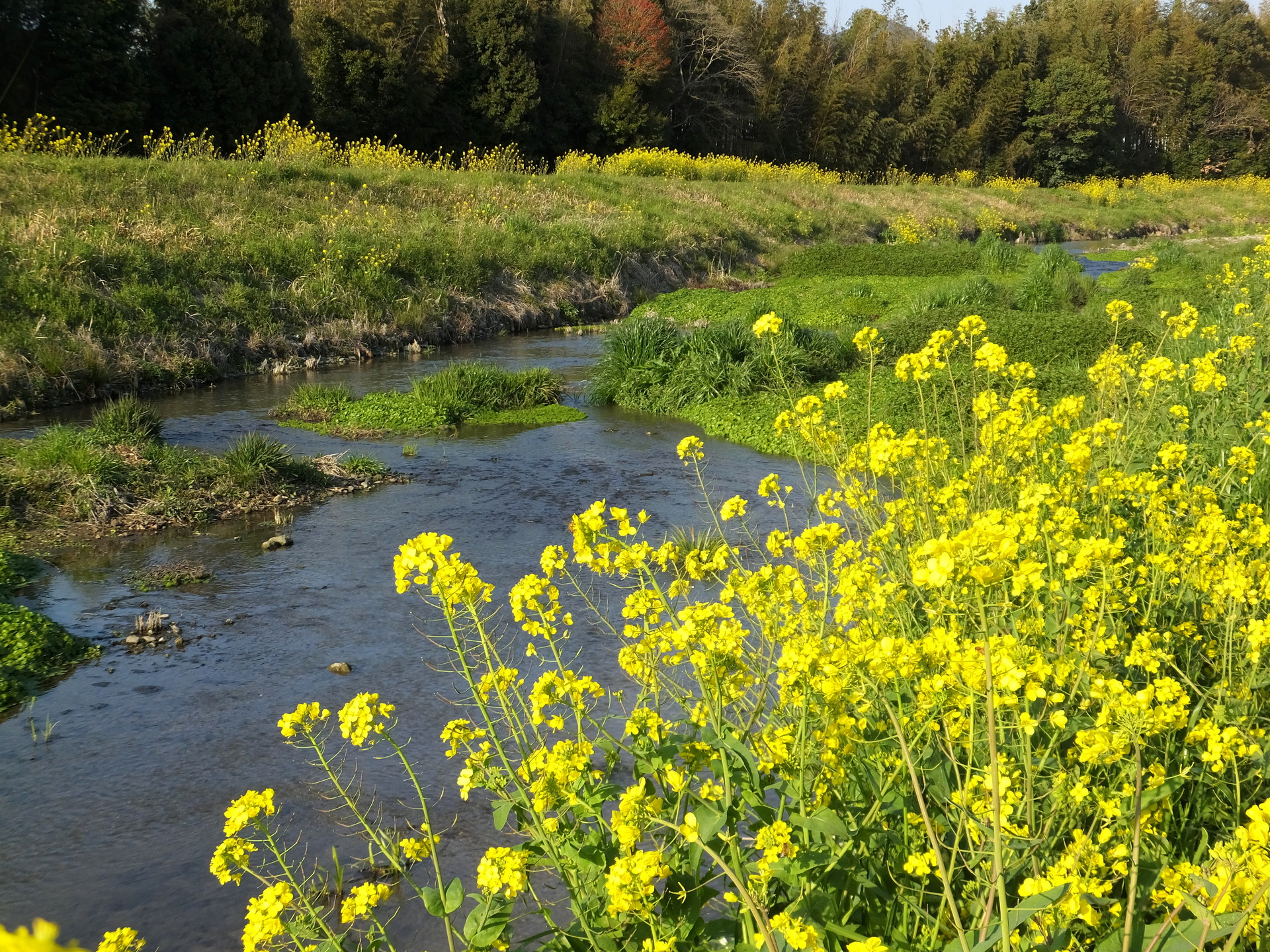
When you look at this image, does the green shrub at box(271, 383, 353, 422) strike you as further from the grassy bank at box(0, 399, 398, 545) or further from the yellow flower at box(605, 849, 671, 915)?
the yellow flower at box(605, 849, 671, 915)

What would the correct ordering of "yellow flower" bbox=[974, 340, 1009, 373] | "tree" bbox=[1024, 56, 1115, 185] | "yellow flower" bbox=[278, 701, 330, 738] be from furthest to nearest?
"tree" bbox=[1024, 56, 1115, 185]
"yellow flower" bbox=[974, 340, 1009, 373]
"yellow flower" bbox=[278, 701, 330, 738]

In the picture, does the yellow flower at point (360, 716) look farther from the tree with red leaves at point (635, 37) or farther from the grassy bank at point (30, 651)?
the tree with red leaves at point (635, 37)

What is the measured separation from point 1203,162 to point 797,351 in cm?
5716

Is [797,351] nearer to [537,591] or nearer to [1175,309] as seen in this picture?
[1175,309]

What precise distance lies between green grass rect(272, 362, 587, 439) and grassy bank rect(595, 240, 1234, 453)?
0.67m

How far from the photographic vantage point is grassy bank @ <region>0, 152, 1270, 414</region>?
9250 millimetres

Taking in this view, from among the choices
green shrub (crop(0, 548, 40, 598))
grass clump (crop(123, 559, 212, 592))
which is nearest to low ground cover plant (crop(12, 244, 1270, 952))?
grass clump (crop(123, 559, 212, 592))

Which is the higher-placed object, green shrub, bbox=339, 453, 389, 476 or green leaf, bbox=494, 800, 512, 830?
green leaf, bbox=494, 800, 512, 830

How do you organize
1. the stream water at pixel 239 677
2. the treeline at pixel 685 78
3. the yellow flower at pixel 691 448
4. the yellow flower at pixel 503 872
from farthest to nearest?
the treeline at pixel 685 78 < the stream water at pixel 239 677 < the yellow flower at pixel 691 448 < the yellow flower at pixel 503 872

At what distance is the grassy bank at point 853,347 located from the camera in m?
8.02

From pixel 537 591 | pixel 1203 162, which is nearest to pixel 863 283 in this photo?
pixel 537 591

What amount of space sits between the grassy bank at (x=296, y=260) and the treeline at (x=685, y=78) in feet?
20.7

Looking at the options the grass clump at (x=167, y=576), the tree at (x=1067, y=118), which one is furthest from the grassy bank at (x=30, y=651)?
the tree at (x=1067, y=118)

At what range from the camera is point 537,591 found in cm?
205
